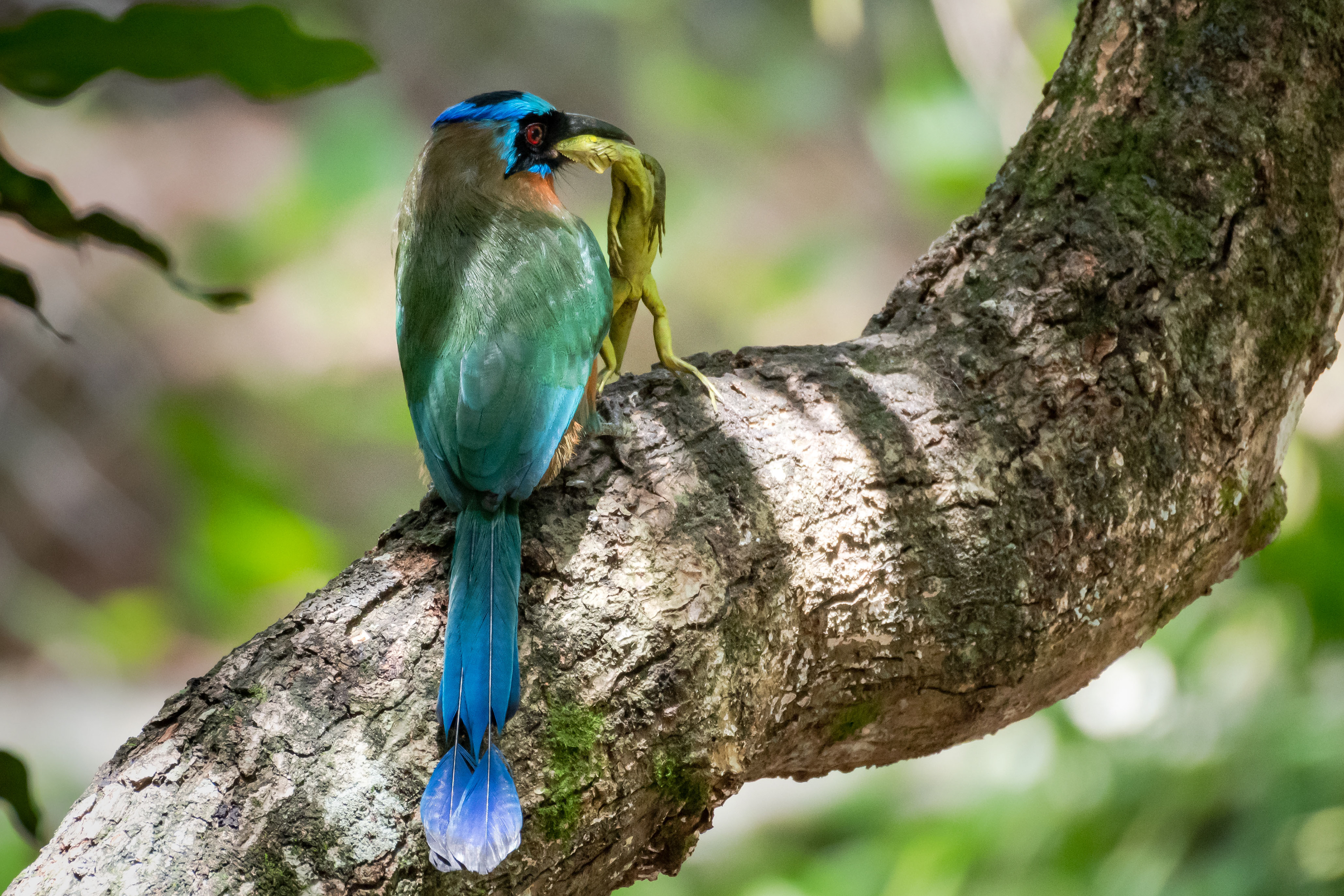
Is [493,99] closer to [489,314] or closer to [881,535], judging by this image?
[489,314]

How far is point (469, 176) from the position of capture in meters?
1.91

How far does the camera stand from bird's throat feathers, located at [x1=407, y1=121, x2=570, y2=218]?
189 cm

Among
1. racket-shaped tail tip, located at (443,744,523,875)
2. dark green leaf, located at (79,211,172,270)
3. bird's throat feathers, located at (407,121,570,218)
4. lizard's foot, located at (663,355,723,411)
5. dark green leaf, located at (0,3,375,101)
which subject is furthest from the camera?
bird's throat feathers, located at (407,121,570,218)

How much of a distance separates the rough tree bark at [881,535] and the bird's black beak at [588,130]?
57cm

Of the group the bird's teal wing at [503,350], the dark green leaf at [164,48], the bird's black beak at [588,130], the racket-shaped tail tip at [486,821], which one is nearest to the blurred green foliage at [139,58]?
the dark green leaf at [164,48]

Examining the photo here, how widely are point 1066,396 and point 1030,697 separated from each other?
1.60ft

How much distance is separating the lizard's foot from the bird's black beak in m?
0.50

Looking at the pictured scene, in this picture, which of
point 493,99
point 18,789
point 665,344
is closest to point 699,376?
point 665,344

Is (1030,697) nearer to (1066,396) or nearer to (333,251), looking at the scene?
(1066,396)

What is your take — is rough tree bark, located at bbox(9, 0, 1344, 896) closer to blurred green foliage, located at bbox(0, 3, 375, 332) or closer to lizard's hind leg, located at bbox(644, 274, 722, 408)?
lizard's hind leg, located at bbox(644, 274, 722, 408)

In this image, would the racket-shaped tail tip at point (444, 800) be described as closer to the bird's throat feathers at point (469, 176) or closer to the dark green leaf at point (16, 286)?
the dark green leaf at point (16, 286)

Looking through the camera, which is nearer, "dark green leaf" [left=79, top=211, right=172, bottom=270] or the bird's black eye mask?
"dark green leaf" [left=79, top=211, right=172, bottom=270]

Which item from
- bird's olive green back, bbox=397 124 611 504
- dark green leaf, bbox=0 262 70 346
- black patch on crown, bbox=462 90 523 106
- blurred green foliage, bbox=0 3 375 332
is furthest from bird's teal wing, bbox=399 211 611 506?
dark green leaf, bbox=0 262 70 346

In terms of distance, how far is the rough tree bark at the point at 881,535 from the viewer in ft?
3.99
